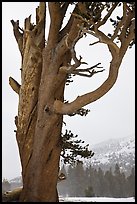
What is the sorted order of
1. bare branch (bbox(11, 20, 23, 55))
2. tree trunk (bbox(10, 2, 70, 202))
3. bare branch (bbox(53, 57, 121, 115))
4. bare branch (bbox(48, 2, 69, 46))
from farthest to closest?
1. bare branch (bbox(11, 20, 23, 55))
2. bare branch (bbox(48, 2, 69, 46))
3. tree trunk (bbox(10, 2, 70, 202))
4. bare branch (bbox(53, 57, 121, 115))

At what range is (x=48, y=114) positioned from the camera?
22.0 ft

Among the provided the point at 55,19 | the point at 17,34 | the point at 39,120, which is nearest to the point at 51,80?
the point at 39,120

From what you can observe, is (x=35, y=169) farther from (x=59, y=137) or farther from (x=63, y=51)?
(x=63, y=51)

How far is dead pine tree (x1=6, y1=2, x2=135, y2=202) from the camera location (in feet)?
19.9

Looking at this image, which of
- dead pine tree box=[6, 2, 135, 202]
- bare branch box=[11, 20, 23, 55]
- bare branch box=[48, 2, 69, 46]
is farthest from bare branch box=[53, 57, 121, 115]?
bare branch box=[11, 20, 23, 55]

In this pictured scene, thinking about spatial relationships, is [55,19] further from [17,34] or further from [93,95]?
[93,95]

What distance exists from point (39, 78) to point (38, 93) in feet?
1.34

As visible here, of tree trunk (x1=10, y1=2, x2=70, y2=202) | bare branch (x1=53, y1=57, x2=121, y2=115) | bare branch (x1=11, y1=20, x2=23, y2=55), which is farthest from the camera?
bare branch (x1=11, y1=20, x2=23, y2=55)

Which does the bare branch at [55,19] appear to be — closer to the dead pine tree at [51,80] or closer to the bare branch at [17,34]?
the dead pine tree at [51,80]

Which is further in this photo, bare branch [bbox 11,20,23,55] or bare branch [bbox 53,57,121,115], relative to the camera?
bare branch [bbox 11,20,23,55]

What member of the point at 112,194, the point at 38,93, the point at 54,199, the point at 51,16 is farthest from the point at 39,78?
the point at 112,194

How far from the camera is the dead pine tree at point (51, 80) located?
606 cm

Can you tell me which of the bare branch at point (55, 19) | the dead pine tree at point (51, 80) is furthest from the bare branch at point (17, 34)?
the bare branch at point (55, 19)

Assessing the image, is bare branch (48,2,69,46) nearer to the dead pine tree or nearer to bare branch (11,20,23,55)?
the dead pine tree
